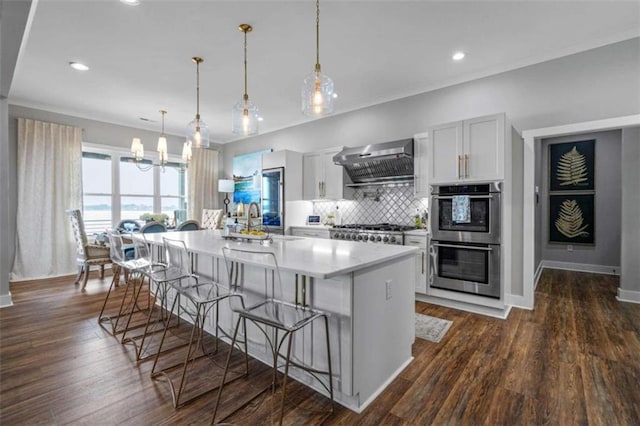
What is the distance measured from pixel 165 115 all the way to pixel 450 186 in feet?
16.7

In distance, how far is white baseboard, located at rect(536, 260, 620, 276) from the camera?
5.22m

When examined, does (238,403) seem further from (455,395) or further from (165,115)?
(165,115)

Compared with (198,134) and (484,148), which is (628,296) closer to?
(484,148)

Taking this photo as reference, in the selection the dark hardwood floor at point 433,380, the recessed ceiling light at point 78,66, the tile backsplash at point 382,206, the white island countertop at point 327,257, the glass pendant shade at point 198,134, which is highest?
the recessed ceiling light at point 78,66

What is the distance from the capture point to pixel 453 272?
3.51 metres

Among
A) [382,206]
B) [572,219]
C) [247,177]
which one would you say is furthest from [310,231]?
[572,219]

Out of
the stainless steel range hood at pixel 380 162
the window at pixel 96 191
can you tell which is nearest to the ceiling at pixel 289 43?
the stainless steel range hood at pixel 380 162

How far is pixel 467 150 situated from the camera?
11.2 ft

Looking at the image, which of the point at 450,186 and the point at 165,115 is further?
the point at 165,115

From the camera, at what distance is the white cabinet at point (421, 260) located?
12.1ft

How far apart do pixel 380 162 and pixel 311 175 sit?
145 centimetres

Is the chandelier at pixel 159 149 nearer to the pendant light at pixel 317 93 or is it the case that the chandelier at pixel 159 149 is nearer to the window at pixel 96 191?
the window at pixel 96 191

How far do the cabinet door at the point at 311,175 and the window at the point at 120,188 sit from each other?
2661 millimetres

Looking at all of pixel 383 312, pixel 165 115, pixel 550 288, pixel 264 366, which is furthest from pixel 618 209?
pixel 165 115
